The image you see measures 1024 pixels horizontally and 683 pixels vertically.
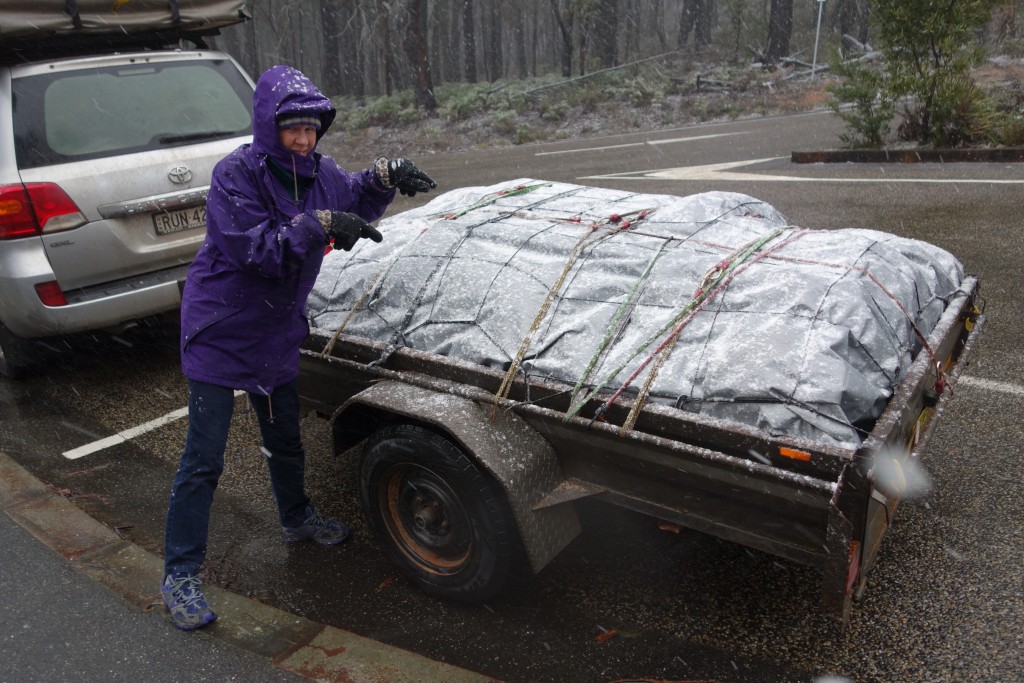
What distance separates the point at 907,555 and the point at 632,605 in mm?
1117

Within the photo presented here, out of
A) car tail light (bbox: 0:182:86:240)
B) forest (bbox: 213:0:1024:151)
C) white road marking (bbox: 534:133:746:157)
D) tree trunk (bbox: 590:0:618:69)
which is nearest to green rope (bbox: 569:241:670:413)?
car tail light (bbox: 0:182:86:240)

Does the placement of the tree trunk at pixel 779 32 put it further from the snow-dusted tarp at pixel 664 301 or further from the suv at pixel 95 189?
the snow-dusted tarp at pixel 664 301

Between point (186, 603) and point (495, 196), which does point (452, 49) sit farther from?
point (186, 603)

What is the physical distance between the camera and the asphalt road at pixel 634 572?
271 cm

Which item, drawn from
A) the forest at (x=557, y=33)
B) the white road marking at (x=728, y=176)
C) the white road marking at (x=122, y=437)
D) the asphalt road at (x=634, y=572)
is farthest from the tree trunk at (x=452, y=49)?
the asphalt road at (x=634, y=572)

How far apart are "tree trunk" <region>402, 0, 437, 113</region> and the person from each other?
20.5 meters

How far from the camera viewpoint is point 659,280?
9.89ft

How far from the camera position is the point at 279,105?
2.79 m

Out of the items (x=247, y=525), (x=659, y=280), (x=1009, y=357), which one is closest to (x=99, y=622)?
(x=247, y=525)

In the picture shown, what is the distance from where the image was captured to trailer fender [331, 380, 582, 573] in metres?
2.72

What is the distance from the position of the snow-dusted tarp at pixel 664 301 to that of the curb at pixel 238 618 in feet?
3.60

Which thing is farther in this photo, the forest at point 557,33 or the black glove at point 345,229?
the forest at point 557,33

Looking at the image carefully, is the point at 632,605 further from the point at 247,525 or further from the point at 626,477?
the point at 247,525

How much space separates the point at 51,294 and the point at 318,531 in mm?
2535
